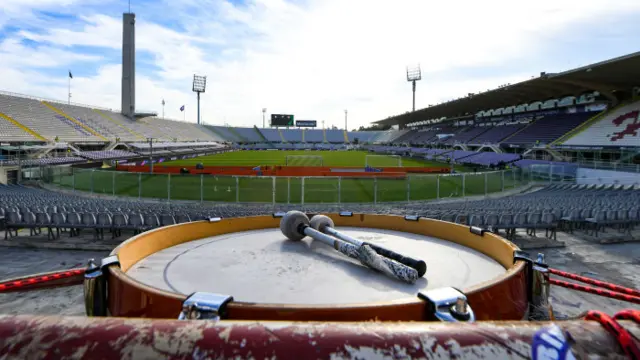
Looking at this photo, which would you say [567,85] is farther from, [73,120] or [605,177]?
[73,120]

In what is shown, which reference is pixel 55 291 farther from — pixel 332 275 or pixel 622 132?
pixel 622 132

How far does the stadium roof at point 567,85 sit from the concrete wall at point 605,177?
1121 centimetres

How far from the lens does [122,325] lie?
1.45 meters

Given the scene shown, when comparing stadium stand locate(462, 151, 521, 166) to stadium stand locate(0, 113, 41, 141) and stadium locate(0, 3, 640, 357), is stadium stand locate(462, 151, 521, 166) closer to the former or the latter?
stadium locate(0, 3, 640, 357)

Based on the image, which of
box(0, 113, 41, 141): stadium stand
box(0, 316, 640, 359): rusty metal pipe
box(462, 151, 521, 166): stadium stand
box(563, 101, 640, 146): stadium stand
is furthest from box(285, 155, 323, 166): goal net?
box(0, 316, 640, 359): rusty metal pipe

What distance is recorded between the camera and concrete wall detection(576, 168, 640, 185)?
24.7 meters

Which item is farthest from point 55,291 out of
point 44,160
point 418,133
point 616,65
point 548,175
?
point 418,133

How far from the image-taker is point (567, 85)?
46094mm

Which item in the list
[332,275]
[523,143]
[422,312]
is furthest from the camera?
[523,143]

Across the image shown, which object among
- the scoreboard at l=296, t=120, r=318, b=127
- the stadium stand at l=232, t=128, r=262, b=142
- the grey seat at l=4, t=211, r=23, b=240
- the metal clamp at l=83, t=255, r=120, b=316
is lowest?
the grey seat at l=4, t=211, r=23, b=240

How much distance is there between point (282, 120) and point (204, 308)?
12464 centimetres

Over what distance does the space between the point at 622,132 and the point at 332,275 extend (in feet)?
147

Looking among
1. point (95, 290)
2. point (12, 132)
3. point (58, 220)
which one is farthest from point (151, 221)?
point (12, 132)

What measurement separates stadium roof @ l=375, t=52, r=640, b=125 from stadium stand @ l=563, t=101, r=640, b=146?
9.50 feet
